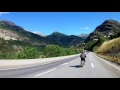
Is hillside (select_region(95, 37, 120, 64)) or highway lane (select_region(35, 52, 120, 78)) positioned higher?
hillside (select_region(95, 37, 120, 64))

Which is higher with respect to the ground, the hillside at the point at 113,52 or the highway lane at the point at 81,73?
the hillside at the point at 113,52

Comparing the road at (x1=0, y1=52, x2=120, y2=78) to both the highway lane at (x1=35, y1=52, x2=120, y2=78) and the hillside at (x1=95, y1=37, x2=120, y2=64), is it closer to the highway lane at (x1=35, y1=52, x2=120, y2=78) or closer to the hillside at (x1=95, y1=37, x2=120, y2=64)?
→ the highway lane at (x1=35, y1=52, x2=120, y2=78)

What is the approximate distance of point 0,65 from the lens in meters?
21.1

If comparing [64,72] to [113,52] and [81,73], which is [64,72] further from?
[113,52]

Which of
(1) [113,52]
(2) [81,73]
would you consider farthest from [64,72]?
(1) [113,52]

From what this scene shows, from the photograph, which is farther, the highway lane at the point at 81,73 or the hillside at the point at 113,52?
the hillside at the point at 113,52

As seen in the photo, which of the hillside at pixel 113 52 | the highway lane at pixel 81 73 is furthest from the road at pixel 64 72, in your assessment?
the hillside at pixel 113 52

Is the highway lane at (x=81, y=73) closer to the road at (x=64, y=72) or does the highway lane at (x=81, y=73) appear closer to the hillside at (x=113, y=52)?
the road at (x=64, y=72)

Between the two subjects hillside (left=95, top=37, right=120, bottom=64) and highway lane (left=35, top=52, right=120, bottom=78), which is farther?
hillside (left=95, top=37, right=120, bottom=64)

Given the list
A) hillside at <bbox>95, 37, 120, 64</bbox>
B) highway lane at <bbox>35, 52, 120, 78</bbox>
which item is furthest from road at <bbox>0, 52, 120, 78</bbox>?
hillside at <bbox>95, 37, 120, 64</bbox>
